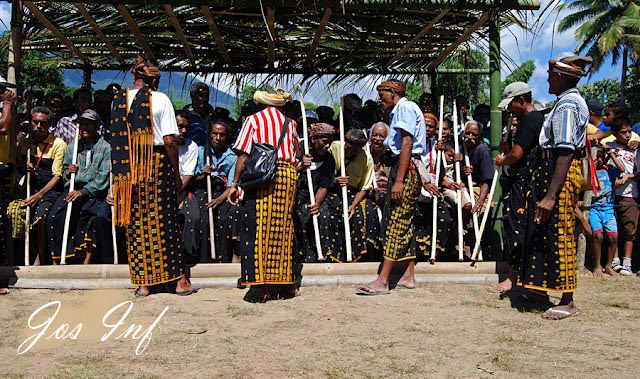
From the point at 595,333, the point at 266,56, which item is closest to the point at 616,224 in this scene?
the point at 595,333

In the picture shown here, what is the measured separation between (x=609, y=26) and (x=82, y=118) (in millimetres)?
32246

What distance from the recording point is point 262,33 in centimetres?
722

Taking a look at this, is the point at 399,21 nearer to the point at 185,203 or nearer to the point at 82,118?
the point at 185,203

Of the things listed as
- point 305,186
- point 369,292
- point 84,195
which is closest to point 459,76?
point 305,186

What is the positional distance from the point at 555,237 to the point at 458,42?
3.25 metres

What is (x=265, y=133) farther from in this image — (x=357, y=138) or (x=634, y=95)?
(x=634, y=95)

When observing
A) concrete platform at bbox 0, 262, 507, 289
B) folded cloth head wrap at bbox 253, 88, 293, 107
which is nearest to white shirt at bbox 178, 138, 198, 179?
concrete platform at bbox 0, 262, 507, 289

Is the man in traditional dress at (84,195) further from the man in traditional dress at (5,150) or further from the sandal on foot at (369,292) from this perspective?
the sandal on foot at (369,292)

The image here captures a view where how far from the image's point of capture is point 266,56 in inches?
328

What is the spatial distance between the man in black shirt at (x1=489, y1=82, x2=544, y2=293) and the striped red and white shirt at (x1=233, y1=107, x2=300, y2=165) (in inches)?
73.8

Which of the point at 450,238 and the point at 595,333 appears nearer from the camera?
the point at 595,333

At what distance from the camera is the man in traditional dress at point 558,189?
15.3 feet

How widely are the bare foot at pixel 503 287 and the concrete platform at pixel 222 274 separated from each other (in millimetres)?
281

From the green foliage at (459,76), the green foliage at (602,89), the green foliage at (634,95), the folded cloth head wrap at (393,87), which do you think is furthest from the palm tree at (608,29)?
the folded cloth head wrap at (393,87)
